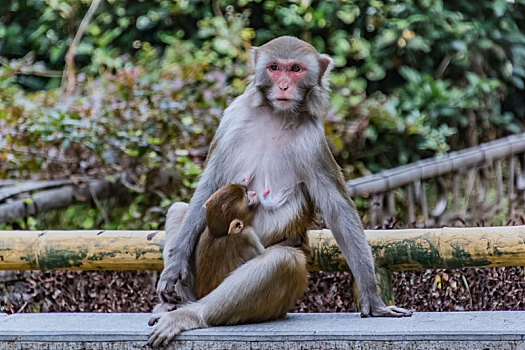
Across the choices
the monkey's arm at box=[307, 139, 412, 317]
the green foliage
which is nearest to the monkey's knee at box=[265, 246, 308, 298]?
the monkey's arm at box=[307, 139, 412, 317]

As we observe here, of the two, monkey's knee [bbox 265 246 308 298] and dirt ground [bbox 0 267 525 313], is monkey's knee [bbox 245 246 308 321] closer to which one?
monkey's knee [bbox 265 246 308 298]

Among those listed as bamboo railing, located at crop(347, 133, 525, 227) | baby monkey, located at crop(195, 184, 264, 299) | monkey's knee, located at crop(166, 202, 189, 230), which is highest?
baby monkey, located at crop(195, 184, 264, 299)

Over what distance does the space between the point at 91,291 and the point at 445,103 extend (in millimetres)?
4636

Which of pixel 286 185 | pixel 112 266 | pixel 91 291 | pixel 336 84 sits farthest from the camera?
pixel 336 84

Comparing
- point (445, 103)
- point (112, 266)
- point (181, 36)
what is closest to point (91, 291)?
point (112, 266)

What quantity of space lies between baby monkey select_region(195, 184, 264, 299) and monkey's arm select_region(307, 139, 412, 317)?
0.30 meters

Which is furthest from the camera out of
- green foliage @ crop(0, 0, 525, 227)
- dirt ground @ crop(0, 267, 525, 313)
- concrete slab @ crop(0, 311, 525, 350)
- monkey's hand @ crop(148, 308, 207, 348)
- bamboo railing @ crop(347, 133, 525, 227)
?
green foliage @ crop(0, 0, 525, 227)

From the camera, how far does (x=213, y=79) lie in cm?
743

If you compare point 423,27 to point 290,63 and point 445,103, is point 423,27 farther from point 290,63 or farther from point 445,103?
point 290,63

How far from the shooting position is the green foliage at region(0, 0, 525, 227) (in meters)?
6.80

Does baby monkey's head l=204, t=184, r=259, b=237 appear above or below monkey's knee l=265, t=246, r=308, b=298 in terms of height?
above

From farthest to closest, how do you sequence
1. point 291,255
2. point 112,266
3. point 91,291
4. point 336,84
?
point 336,84 → point 91,291 → point 112,266 → point 291,255

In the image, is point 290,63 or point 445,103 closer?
point 290,63

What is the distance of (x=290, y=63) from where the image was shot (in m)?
3.68
